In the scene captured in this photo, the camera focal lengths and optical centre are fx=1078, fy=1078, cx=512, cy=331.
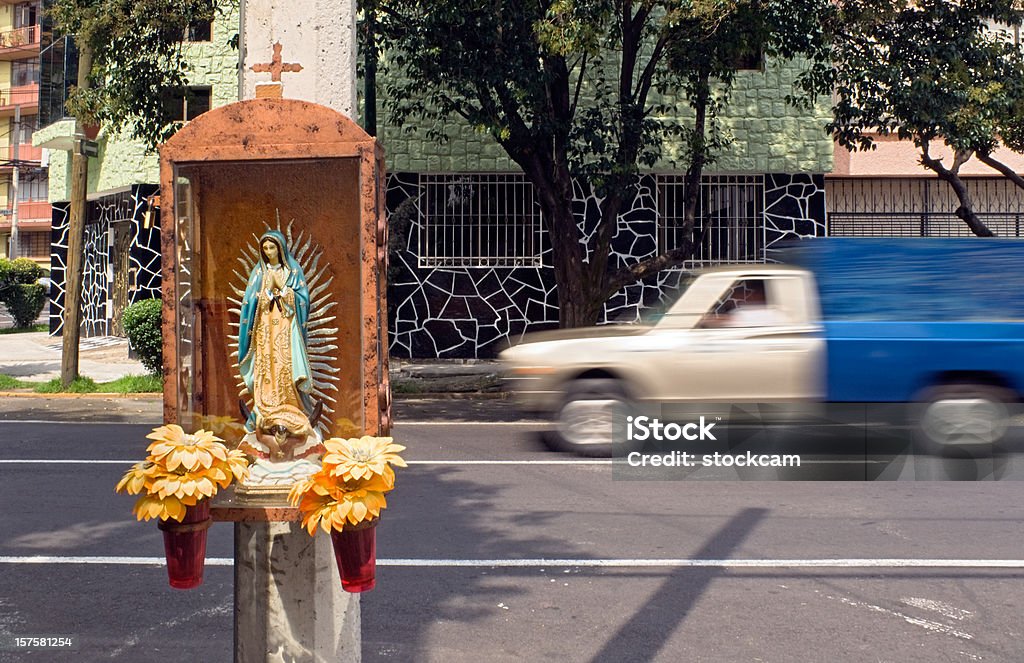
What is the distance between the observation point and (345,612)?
324cm

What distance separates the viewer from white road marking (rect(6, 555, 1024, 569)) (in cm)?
661

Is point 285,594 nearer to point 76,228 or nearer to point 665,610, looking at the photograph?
point 665,610

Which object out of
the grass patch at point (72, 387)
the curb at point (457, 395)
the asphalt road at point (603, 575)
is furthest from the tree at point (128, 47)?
the asphalt road at point (603, 575)

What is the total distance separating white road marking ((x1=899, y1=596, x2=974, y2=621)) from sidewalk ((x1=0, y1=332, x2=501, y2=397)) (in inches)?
438

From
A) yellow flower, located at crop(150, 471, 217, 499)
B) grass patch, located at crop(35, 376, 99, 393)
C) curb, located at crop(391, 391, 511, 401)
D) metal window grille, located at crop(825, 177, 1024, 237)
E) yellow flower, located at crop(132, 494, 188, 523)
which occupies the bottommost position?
curb, located at crop(391, 391, 511, 401)

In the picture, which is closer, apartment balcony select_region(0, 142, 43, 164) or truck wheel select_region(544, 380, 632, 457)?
truck wheel select_region(544, 380, 632, 457)

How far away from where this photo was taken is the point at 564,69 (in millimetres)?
16188

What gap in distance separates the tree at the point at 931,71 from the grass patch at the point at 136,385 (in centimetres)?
1103

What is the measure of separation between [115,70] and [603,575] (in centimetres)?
1287

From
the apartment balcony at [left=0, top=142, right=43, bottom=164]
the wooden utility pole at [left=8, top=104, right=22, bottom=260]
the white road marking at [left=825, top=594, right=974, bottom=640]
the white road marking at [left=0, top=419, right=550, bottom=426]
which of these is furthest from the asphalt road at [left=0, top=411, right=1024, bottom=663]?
the apartment balcony at [left=0, top=142, right=43, bottom=164]

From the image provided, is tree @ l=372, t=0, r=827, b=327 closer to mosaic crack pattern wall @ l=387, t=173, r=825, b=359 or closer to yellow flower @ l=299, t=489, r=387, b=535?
mosaic crack pattern wall @ l=387, t=173, r=825, b=359

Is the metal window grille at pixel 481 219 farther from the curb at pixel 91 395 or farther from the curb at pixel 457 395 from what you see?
the curb at pixel 91 395

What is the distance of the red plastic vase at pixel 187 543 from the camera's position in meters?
3.04

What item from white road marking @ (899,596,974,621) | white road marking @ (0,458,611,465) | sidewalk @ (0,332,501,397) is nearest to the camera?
white road marking @ (899,596,974,621)
